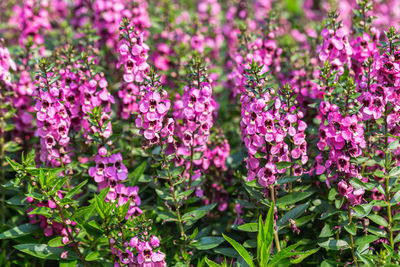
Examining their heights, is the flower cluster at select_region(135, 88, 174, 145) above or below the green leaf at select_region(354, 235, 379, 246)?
above

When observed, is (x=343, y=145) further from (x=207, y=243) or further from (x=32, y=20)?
(x=32, y=20)

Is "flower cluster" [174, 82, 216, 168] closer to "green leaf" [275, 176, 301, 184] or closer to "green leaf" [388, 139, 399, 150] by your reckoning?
"green leaf" [275, 176, 301, 184]

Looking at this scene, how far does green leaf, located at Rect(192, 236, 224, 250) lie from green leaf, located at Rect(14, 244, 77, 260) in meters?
1.16

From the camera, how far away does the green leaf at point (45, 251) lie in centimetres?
427

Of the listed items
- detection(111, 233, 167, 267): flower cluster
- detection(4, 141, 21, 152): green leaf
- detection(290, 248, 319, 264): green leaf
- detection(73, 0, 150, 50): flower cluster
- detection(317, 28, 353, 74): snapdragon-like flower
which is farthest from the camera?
detection(73, 0, 150, 50): flower cluster

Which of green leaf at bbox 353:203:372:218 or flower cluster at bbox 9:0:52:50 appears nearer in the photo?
green leaf at bbox 353:203:372:218

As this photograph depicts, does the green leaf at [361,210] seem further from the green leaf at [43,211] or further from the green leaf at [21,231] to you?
the green leaf at [21,231]

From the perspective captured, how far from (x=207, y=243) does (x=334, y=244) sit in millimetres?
1167

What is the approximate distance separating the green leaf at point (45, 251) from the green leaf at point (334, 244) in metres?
2.29

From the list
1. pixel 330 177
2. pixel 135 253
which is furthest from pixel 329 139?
pixel 135 253

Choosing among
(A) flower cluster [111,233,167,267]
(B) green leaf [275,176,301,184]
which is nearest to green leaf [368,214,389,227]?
→ (B) green leaf [275,176,301,184]

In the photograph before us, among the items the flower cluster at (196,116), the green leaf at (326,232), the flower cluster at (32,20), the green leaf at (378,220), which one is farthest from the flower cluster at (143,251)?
the flower cluster at (32,20)

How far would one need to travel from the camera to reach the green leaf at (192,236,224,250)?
14.2 feet

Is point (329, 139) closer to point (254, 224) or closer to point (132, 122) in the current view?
point (254, 224)
